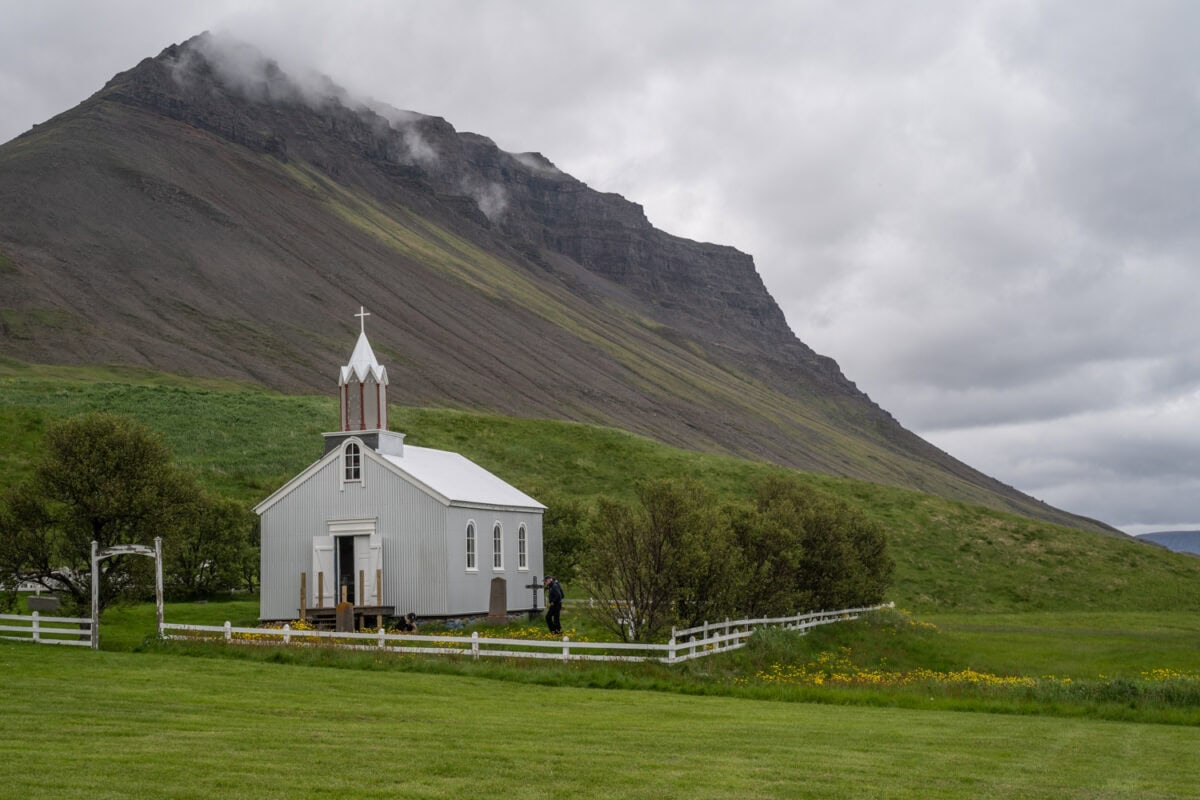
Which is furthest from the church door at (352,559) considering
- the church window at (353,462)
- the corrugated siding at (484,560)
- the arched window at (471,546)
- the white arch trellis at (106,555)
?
the white arch trellis at (106,555)

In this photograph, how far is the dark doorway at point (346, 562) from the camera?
3919cm

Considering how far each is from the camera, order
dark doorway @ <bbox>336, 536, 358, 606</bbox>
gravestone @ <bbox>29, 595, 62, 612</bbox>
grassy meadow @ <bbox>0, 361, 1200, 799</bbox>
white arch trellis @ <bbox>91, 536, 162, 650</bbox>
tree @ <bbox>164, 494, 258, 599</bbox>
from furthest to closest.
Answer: tree @ <bbox>164, 494, 258, 599</bbox> < dark doorway @ <bbox>336, 536, 358, 606</bbox> < gravestone @ <bbox>29, 595, 62, 612</bbox> < white arch trellis @ <bbox>91, 536, 162, 650</bbox> < grassy meadow @ <bbox>0, 361, 1200, 799</bbox>

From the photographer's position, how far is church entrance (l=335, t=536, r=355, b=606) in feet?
128

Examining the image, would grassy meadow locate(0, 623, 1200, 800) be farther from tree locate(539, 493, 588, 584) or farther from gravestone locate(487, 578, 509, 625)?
tree locate(539, 493, 588, 584)

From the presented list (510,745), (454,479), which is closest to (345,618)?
→ (454,479)

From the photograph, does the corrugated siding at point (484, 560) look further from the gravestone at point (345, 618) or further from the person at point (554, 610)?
the person at point (554, 610)

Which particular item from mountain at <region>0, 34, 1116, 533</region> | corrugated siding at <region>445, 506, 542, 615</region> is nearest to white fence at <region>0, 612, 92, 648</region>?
corrugated siding at <region>445, 506, 542, 615</region>

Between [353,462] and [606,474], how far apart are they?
40539mm

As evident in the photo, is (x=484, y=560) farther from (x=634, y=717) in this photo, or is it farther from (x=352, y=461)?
(x=634, y=717)

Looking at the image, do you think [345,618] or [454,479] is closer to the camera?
[345,618]

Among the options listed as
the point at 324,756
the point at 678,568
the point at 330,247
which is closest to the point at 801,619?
the point at 678,568

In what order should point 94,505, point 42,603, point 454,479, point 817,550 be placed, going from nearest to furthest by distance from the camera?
point 42,603
point 94,505
point 454,479
point 817,550

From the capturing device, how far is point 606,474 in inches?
3110

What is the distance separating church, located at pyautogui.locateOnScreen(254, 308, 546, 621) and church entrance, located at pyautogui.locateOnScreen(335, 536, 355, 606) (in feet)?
0.11
